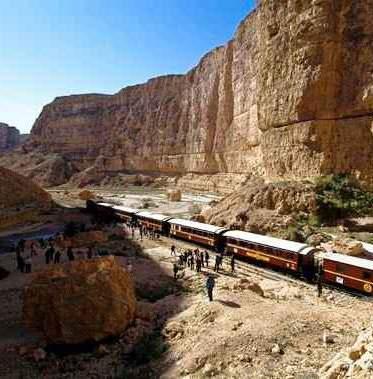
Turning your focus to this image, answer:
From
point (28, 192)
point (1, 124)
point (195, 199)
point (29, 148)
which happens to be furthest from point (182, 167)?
point (1, 124)

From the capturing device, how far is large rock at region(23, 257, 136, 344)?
17.6 metres

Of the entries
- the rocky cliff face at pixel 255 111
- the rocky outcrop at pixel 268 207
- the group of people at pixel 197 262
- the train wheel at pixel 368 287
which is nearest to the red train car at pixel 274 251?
the group of people at pixel 197 262

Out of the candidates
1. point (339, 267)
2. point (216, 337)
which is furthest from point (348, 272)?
point (216, 337)

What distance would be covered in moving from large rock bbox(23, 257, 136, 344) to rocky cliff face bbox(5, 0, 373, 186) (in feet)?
84.0

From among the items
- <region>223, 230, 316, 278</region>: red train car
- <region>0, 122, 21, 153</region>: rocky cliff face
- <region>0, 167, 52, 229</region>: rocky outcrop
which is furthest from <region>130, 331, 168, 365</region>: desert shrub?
<region>0, 122, 21, 153</region>: rocky cliff face

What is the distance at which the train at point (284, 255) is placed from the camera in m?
21.4

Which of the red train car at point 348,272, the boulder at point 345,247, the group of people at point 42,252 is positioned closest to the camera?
the red train car at point 348,272

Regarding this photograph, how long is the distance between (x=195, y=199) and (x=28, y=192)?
28.3 m

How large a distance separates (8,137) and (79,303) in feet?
580

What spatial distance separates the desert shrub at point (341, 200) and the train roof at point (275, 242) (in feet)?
29.3

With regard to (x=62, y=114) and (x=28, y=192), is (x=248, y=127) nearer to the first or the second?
(x=28, y=192)

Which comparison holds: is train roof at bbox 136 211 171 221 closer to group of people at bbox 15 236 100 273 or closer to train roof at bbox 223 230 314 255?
group of people at bbox 15 236 100 273

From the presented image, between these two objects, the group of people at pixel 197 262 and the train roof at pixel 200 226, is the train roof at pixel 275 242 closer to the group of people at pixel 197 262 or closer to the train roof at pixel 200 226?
the train roof at pixel 200 226

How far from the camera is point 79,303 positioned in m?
17.9
